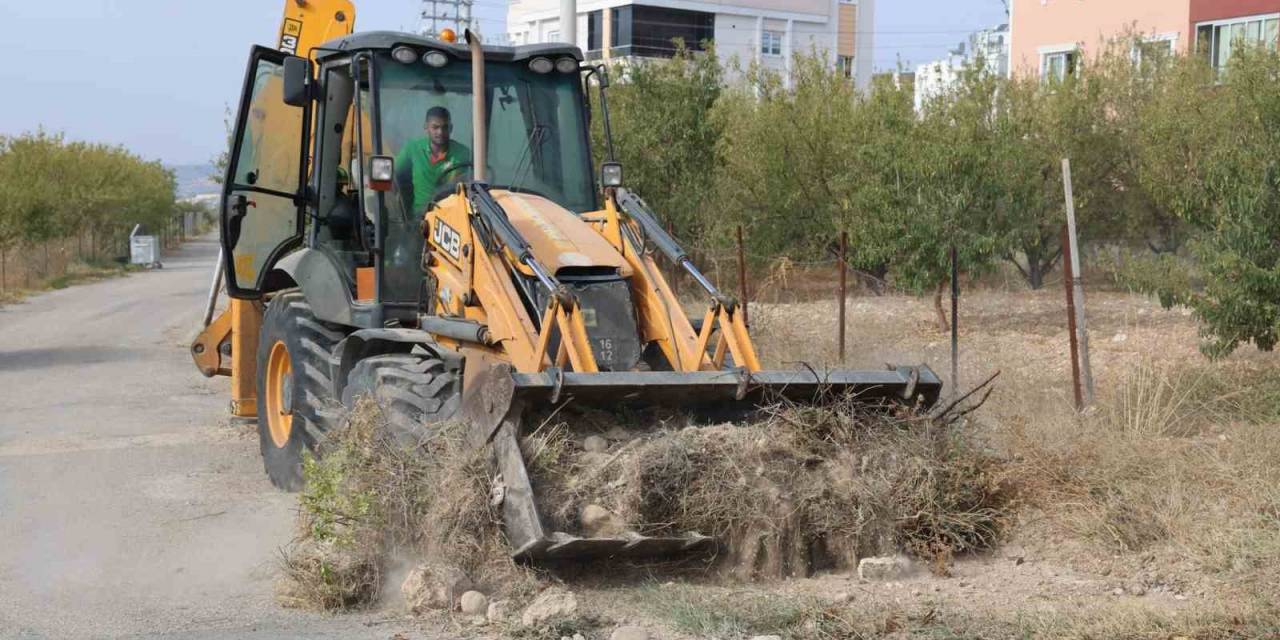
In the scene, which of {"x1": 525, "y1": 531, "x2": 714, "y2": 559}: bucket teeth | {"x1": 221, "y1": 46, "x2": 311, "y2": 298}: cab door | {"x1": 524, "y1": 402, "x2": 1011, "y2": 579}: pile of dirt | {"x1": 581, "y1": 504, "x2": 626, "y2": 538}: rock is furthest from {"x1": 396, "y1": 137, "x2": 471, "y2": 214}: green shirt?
{"x1": 525, "y1": 531, "x2": 714, "y2": 559}: bucket teeth

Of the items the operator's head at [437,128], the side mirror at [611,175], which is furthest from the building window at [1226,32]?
the operator's head at [437,128]

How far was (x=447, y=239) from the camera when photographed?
26.2 ft

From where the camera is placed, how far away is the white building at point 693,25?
Result: 64.6 metres

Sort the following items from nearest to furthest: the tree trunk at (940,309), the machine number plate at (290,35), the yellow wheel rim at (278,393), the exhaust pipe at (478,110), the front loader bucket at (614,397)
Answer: the front loader bucket at (614,397), the exhaust pipe at (478,110), the yellow wheel rim at (278,393), the machine number plate at (290,35), the tree trunk at (940,309)

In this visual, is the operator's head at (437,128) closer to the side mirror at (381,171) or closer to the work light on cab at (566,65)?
the side mirror at (381,171)

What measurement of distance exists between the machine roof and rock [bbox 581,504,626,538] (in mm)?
3319

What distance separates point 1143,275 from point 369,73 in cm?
633

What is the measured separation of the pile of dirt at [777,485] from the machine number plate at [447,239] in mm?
1497

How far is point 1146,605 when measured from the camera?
6.11 meters

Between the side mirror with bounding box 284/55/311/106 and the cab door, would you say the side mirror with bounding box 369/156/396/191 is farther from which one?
the cab door

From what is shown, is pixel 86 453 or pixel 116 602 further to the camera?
pixel 86 453

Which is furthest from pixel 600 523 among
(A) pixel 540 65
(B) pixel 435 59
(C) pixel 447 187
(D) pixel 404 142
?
(A) pixel 540 65

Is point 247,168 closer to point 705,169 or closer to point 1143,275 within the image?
point 1143,275

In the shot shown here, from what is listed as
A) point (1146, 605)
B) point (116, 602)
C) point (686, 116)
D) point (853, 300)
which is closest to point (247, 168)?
point (116, 602)
